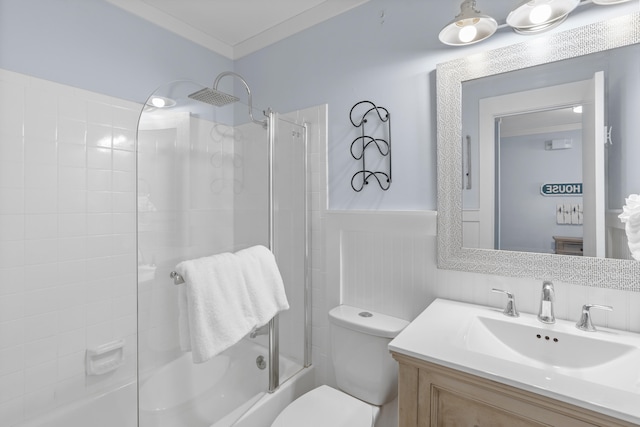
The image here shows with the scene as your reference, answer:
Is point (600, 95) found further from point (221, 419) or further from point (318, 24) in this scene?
point (221, 419)

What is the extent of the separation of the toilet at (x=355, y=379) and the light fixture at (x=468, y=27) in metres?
1.26

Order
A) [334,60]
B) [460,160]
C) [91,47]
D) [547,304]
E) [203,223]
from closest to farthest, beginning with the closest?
[547,304], [203,223], [460,160], [91,47], [334,60]

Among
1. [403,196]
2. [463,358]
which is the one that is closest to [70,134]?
[403,196]

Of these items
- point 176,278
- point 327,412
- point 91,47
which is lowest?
point 327,412

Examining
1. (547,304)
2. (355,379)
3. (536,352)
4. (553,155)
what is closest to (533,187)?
(553,155)

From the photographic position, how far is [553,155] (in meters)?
1.17

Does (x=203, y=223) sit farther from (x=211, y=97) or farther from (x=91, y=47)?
(x=91, y=47)

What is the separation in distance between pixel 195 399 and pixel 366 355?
0.75 m

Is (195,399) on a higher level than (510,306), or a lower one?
lower

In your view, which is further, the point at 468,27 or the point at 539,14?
the point at 468,27

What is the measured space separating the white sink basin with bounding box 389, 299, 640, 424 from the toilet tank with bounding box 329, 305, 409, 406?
0.27m

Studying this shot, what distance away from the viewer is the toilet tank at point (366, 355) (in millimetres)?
1371

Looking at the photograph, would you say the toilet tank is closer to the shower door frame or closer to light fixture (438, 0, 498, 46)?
the shower door frame

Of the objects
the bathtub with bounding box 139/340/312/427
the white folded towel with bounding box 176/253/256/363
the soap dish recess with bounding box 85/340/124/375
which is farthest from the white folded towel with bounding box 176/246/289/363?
the soap dish recess with bounding box 85/340/124/375
